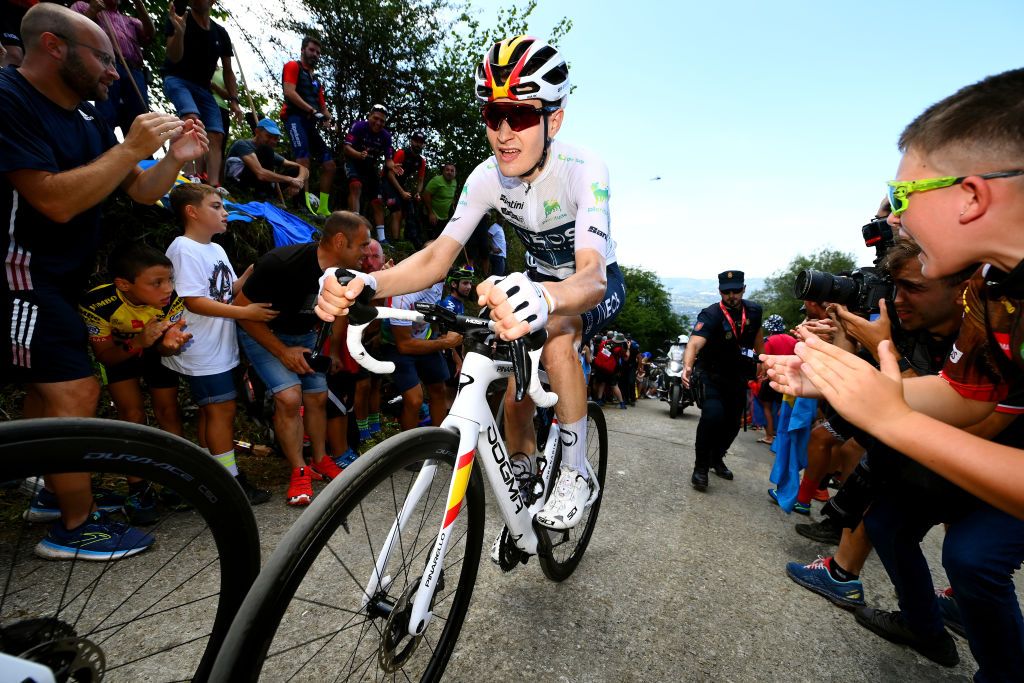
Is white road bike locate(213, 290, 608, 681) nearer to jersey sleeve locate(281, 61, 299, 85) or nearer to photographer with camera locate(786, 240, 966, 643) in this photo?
photographer with camera locate(786, 240, 966, 643)

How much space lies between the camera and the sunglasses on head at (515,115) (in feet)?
7.59

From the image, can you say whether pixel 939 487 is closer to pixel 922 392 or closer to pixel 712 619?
pixel 922 392

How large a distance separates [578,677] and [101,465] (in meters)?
1.96

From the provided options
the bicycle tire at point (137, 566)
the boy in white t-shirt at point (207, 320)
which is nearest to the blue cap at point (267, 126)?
the boy in white t-shirt at point (207, 320)

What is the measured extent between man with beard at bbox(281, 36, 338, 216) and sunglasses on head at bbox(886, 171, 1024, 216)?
773 centimetres

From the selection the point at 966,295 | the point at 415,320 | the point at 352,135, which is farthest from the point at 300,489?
the point at 352,135

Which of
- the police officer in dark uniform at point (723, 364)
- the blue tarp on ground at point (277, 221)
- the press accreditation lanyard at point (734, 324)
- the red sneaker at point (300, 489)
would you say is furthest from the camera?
the press accreditation lanyard at point (734, 324)

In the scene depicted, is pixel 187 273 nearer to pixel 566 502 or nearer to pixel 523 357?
pixel 523 357

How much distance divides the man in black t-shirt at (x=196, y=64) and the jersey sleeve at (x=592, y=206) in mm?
4925

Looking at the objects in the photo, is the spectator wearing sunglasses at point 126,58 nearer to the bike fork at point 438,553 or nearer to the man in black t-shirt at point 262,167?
the man in black t-shirt at point 262,167

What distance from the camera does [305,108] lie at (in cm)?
742

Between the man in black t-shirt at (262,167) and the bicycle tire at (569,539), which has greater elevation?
the man in black t-shirt at (262,167)

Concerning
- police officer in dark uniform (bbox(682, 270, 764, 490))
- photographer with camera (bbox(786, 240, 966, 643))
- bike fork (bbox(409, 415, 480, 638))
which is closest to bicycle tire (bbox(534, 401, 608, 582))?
bike fork (bbox(409, 415, 480, 638))

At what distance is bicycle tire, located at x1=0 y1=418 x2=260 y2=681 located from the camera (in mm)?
1059
